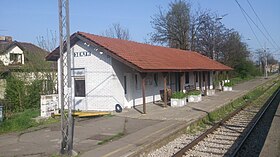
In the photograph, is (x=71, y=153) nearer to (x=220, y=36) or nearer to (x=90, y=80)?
(x=90, y=80)

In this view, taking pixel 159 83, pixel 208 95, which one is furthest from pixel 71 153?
pixel 208 95

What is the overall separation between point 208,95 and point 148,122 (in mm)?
15064

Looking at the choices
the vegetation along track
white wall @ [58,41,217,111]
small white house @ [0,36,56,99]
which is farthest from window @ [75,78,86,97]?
the vegetation along track

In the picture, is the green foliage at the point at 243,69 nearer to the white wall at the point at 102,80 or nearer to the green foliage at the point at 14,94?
the white wall at the point at 102,80

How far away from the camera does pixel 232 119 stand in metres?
15.7

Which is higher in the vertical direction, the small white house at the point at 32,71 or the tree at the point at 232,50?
the tree at the point at 232,50

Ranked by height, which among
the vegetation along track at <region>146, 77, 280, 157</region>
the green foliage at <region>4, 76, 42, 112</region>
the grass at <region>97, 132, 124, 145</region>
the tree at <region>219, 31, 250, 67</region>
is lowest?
the vegetation along track at <region>146, 77, 280, 157</region>

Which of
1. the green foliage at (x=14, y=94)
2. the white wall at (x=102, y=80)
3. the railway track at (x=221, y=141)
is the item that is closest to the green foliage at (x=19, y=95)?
the green foliage at (x=14, y=94)

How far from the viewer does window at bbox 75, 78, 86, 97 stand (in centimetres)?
1828

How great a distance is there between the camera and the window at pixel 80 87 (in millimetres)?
18281

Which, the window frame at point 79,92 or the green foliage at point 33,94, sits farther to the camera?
the green foliage at point 33,94

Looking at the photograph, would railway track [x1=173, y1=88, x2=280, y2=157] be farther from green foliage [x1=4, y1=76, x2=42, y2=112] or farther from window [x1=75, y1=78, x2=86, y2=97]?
green foliage [x1=4, y1=76, x2=42, y2=112]

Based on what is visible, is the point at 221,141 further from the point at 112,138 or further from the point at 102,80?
the point at 102,80

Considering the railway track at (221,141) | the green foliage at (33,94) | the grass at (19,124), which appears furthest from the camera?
the green foliage at (33,94)
